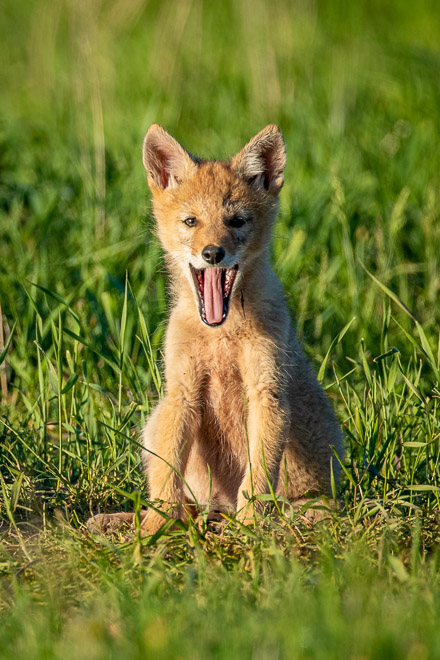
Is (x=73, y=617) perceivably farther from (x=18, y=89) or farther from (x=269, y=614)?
(x=18, y=89)

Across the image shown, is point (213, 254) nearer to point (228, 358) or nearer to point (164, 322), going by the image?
point (228, 358)

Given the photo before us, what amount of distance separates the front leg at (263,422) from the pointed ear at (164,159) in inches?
40.3

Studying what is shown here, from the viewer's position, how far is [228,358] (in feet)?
13.0

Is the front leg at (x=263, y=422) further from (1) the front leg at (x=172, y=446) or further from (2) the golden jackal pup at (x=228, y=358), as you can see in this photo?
(1) the front leg at (x=172, y=446)

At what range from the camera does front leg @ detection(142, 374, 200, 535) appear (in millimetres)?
3836

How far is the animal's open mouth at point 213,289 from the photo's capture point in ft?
13.0

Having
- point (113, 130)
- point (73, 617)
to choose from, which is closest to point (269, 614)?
point (73, 617)

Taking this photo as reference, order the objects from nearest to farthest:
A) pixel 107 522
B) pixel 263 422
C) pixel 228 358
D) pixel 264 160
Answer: pixel 107 522, pixel 263 422, pixel 228 358, pixel 264 160

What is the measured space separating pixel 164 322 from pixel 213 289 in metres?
0.78

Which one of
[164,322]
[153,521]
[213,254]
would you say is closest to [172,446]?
[153,521]

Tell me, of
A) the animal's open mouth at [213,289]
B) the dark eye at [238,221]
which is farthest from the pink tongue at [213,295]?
the dark eye at [238,221]

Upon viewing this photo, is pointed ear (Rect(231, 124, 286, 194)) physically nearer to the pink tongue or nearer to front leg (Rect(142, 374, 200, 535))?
the pink tongue

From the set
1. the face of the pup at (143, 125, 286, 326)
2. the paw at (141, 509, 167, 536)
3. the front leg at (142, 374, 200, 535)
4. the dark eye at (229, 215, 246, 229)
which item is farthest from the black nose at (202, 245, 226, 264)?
the paw at (141, 509, 167, 536)

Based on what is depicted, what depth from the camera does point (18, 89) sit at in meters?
11.8
